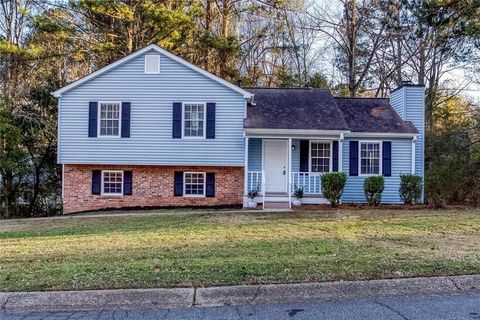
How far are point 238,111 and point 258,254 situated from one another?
35.9 ft

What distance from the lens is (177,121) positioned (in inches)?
Answer: 674

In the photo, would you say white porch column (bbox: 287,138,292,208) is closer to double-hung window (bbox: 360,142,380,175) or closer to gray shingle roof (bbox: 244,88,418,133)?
gray shingle roof (bbox: 244,88,418,133)

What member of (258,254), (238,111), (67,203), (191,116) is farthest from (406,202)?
(67,203)

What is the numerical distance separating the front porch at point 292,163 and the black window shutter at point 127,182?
464cm

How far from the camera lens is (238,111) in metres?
17.2

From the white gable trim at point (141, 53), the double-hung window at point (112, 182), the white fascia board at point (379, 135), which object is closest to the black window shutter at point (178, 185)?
the double-hung window at point (112, 182)

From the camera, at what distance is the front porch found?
54.9 feet

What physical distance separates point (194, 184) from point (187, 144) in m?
1.69

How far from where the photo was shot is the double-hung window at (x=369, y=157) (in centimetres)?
1773

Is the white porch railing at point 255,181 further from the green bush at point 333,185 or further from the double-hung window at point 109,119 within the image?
the double-hung window at point 109,119

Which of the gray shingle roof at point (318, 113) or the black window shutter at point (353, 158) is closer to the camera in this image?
the gray shingle roof at point (318, 113)

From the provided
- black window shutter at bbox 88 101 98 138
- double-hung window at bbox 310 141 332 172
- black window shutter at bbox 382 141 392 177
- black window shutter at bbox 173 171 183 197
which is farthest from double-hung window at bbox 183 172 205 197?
black window shutter at bbox 382 141 392 177

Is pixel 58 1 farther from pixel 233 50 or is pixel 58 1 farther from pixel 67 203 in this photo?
pixel 67 203

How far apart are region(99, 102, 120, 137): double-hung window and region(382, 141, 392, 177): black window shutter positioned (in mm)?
10408
